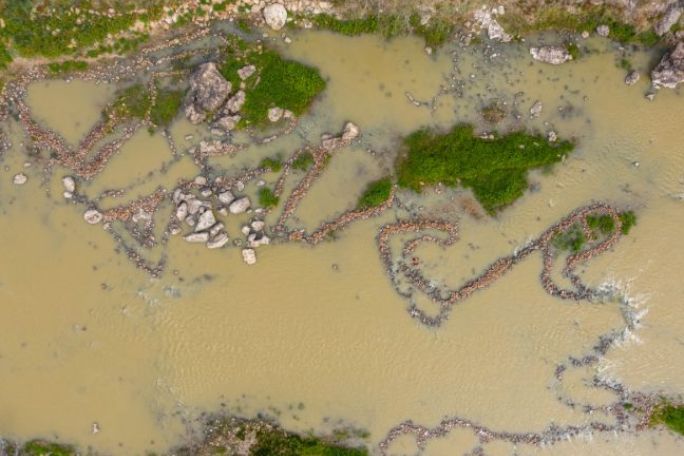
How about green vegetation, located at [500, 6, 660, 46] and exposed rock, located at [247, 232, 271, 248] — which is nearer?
green vegetation, located at [500, 6, 660, 46]

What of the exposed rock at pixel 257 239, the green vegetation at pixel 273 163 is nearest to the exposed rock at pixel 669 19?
the green vegetation at pixel 273 163

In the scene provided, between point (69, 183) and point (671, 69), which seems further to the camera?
point (69, 183)

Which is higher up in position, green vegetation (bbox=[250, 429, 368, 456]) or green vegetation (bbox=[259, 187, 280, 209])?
green vegetation (bbox=[259, 187, 280, 209])

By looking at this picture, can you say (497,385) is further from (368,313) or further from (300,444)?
(300,444)

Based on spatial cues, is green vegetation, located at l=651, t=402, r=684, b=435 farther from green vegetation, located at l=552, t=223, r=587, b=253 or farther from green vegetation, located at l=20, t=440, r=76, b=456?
green vegetation, located at l=20, t=440, r=76, b=456

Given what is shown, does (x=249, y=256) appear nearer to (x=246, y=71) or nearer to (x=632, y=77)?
(x=246, y=71)

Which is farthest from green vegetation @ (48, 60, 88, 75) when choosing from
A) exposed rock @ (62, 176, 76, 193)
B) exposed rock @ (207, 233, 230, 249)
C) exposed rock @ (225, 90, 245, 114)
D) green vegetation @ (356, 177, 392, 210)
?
green vegetation @ (356, 177, 392, 210)

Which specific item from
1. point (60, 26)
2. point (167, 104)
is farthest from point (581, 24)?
point (60, 26)

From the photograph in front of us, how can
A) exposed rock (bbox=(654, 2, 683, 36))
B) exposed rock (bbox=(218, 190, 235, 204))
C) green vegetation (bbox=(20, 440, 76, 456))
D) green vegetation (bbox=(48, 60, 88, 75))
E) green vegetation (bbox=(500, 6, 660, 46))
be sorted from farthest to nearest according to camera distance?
Result: green vegetation (bbox=(20, 440, 76, 456)), exposed rock (bbox=(218, 190, 235, 204)), green vegetation (bbox=(48, 60, 88, 75)), green vegetation (bbox=(500, 6, 660, 46)), exposed rock (bbox=(654, 2, 683, 36))
